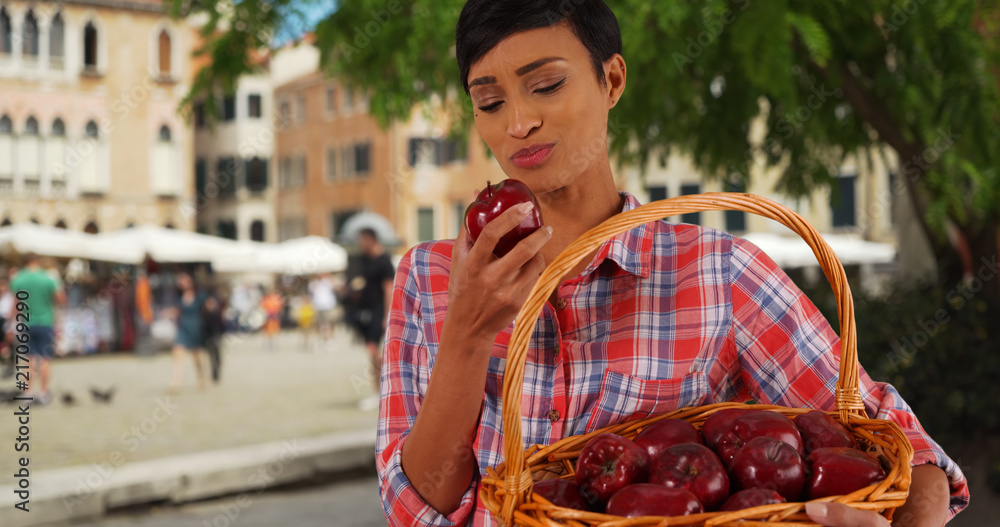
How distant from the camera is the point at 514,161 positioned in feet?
4.80

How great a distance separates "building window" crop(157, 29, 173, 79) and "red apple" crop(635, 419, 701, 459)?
3885cm

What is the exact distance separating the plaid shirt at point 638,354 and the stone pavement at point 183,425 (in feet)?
15.7

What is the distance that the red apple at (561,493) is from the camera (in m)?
1.23

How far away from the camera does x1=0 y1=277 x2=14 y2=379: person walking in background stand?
1383cm

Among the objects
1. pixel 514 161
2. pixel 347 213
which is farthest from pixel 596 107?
pixel 347 213

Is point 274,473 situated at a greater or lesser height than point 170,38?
lesser

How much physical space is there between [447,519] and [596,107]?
73 centimetres

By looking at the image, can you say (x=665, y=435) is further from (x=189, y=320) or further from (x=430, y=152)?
(x=430, y=152)

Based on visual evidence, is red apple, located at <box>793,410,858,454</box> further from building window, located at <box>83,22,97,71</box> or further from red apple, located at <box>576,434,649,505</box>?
building window, located at <box>83,22,97,71</box>

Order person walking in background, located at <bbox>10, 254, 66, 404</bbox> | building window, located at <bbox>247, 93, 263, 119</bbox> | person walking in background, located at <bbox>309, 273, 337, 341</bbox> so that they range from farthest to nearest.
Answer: building window, located at <bbox>247, 93, 263, 119</bbox> → person walking in background, located at <bbox>309, 273, 337, 341</bbox> → person walking in background, located at <bbox>10, 254, 66, 404</bbox>

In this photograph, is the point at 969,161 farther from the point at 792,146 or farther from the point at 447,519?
the point at 447,519

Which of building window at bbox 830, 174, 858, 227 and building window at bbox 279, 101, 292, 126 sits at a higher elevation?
building window at bbox 279, 101, 292, 126

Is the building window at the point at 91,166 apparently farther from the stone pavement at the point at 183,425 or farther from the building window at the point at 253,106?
the stone pavement at the point at 183,425

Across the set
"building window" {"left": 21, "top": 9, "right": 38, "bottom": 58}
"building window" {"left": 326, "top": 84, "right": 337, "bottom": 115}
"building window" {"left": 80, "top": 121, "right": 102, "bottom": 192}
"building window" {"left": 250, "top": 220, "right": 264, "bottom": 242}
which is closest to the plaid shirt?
"building window" {"left": 80, "top": 121, "right": 102, "bottom": 192}
